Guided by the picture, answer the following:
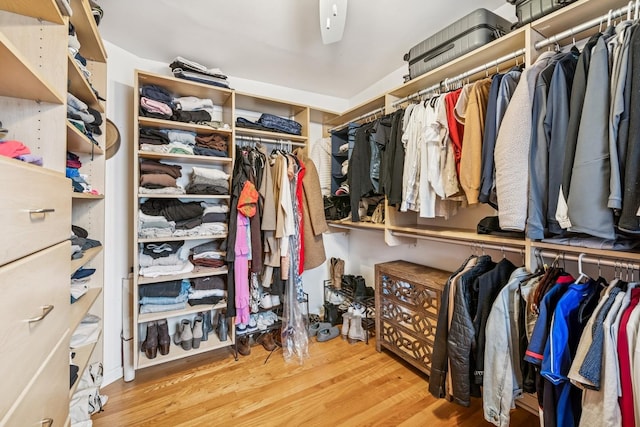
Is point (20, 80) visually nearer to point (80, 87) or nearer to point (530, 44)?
point (80, 87)

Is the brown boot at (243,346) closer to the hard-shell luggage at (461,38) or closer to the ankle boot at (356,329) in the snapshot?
the ankle boot at (356,329)

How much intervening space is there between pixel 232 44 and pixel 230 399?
2.45 metres

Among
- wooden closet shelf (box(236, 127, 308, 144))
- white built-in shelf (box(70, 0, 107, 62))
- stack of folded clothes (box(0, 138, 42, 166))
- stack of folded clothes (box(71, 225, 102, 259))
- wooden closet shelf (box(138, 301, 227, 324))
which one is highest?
white built-in shelf (box(70, 0, 107, 62))

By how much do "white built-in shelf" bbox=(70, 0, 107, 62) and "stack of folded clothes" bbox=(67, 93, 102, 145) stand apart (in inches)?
12.2

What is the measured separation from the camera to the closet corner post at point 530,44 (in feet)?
4.03

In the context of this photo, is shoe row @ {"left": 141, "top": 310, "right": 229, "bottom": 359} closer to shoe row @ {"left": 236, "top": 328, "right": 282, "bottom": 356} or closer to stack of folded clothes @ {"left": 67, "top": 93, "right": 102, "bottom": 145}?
shoe row @ {"left": 236, "top": 328, "right": 282, "bottom": 356}

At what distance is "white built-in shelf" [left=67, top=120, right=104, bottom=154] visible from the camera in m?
1.18

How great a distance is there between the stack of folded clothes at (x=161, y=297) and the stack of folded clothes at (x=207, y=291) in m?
0.09

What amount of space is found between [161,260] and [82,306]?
2.25 feet

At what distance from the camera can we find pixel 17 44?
3.01ft

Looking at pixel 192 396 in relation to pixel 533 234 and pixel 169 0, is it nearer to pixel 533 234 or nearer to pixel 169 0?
pixel 533 234

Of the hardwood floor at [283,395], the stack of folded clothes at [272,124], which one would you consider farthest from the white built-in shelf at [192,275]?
the stack of folded clothes at [272,124]

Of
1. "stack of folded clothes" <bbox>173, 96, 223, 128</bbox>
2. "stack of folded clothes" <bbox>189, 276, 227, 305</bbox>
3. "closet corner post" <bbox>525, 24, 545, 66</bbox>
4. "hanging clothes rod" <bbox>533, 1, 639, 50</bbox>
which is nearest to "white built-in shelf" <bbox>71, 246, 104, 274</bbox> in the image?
"stack of folded clothes" <bbox>189, 276, 227, 305</bbox>

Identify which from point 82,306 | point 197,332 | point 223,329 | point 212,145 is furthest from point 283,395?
point 212,145
